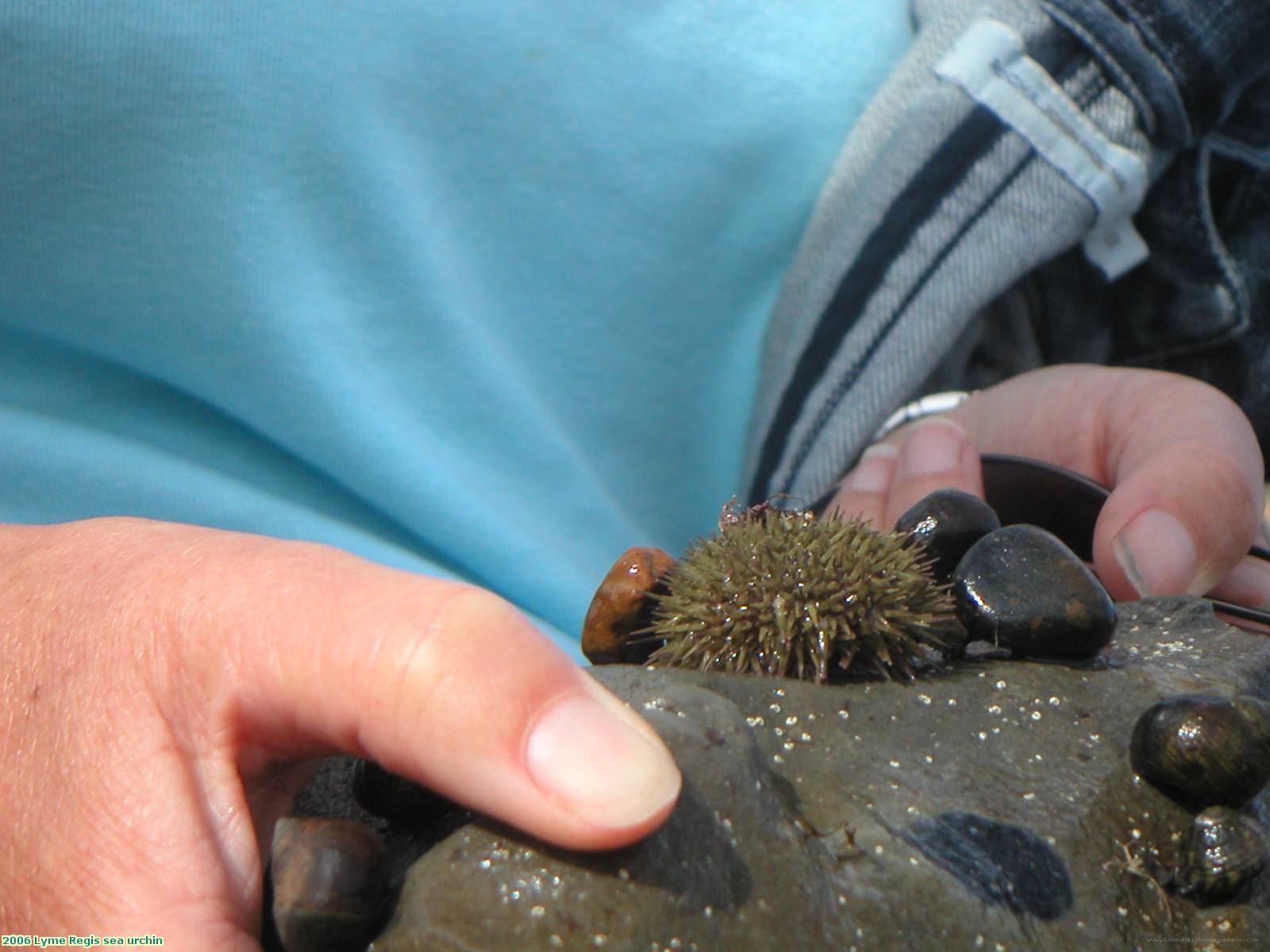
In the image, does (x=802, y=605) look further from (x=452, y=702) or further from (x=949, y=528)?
(x=452, y=702)

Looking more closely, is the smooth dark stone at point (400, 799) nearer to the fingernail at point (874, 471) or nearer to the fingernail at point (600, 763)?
the fingernail at point (600, 763)

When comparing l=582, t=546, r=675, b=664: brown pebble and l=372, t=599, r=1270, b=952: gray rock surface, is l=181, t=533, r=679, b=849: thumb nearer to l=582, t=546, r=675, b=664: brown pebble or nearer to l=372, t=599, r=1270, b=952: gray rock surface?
l=372, t=599, r=1270, b=952: gray rock surface

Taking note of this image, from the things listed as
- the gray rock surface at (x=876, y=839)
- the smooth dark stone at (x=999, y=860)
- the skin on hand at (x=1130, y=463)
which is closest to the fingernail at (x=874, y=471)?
the skin on hand at (x=1130, y=463)

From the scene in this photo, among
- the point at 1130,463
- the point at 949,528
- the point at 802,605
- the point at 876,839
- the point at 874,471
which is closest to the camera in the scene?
the point at 876,839

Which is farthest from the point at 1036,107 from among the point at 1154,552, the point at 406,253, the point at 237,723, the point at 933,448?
the point at 237,723

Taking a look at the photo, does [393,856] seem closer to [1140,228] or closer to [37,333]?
[37,333]
